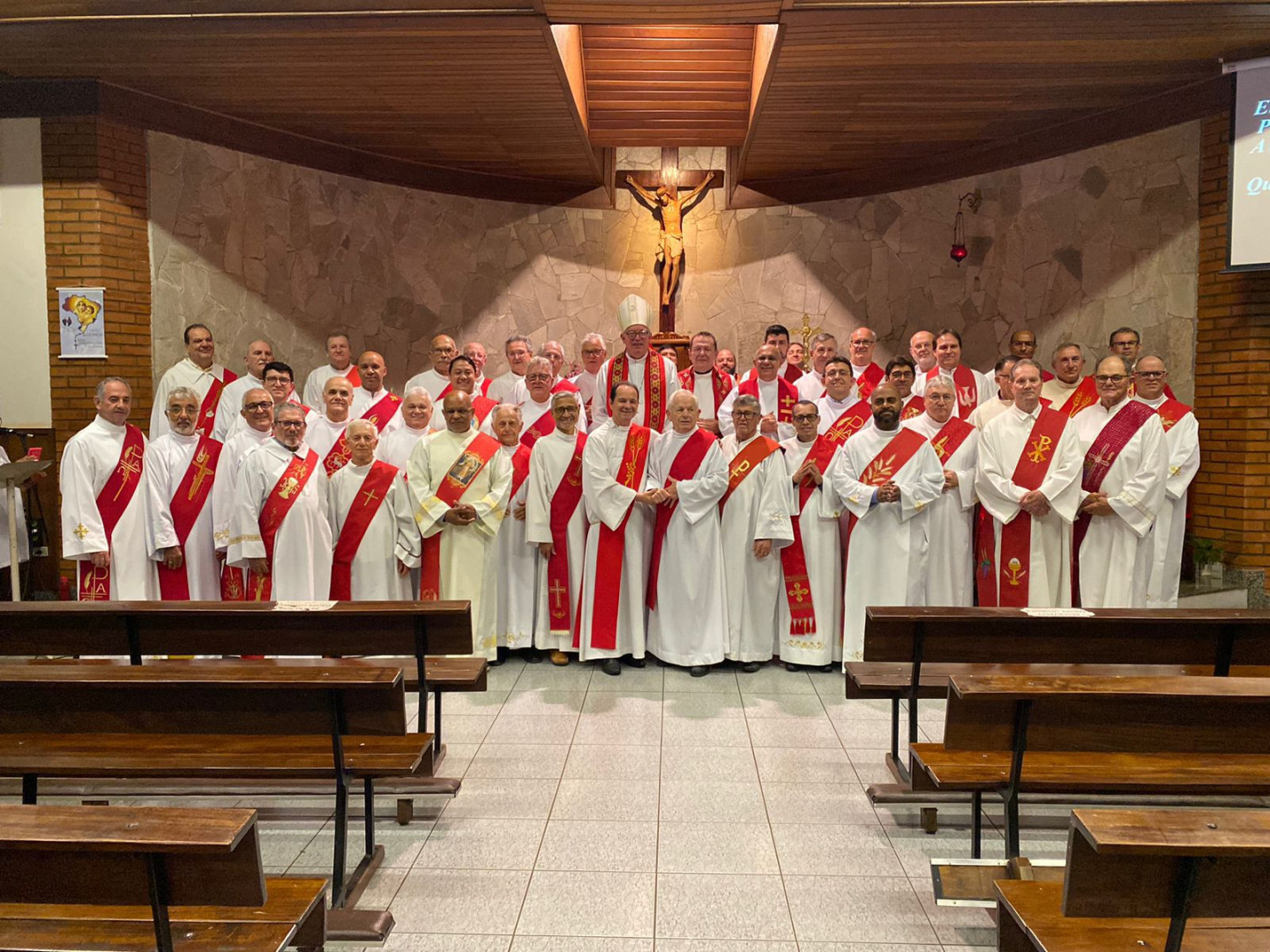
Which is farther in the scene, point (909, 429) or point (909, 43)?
point (909, 43)

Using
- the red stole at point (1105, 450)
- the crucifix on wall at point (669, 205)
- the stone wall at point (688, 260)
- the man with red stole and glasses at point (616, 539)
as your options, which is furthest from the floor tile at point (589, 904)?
the crucifix on wall at point (669, 205)

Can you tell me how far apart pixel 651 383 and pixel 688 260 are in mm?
4647

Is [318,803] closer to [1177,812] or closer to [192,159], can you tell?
[1177,812]

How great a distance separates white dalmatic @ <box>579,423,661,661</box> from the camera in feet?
20.4

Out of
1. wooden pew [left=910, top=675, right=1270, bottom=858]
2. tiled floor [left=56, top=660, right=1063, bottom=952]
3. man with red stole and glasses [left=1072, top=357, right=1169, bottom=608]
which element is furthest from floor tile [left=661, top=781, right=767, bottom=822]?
man with red stole and glasses [left=1072, top=357, right=1169, bottom=608]

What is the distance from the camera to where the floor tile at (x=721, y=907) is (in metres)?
3.07

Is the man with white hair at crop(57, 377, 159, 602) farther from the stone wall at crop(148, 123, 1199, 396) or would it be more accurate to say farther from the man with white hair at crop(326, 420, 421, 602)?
the stone wall at crop(148, 123, 1199, 396)

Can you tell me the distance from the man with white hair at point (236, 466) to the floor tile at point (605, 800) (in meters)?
2.90

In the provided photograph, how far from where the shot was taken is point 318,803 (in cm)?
408

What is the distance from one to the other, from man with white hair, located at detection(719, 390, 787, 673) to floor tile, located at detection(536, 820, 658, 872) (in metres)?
2.54

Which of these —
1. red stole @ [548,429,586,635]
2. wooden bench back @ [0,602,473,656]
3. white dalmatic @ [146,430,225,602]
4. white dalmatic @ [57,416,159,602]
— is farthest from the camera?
red stole @ [548,429,586,635]

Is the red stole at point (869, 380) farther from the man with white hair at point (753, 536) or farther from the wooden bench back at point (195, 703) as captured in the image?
the wooden bench back at point (195, 703)

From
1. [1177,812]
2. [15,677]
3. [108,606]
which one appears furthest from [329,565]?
[1177,812]

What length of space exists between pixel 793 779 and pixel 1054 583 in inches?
119
